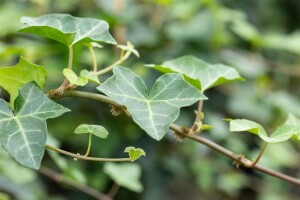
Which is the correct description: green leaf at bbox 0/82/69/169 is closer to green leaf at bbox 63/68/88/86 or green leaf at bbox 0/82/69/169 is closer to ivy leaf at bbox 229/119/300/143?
green leaf at bbox 63/68/88/86

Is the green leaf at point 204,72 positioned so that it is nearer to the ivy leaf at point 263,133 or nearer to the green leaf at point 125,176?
the ivy leaf at point 263,133

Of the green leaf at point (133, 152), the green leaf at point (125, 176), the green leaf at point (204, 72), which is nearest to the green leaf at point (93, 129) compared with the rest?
the green leaf at point (133, 152)

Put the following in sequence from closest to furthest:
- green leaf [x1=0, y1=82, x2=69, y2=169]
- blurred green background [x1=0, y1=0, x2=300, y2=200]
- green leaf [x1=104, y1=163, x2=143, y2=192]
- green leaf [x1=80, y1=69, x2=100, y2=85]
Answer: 1. green leaf [x1=0, y1=82, x2=69, y2=169]
2. green leaf [x1=80, y1=69, x2=100, y2=85]
3. green leaf [x1=104, y1=163, x2=143, y2=192]
4. blurred green background [x1=0, y1=0, x2=300, y2=200]

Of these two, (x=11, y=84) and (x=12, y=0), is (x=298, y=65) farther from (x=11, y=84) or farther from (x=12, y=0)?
A: (x=11, y=84)

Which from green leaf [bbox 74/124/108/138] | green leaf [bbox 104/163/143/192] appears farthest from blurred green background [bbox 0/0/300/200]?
green leaf [bbox 74/124/108/138]

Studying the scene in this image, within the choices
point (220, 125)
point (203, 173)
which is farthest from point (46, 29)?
point (203, 173)

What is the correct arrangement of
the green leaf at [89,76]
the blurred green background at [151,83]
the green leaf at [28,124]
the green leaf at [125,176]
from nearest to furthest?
1. the green leaf at [28,124]
2. the green leaf at [89,76]
3. the green leaf at [125,176]
4. the blurred green background at [151,83]

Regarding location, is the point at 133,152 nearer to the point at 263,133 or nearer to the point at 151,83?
the point at 263,133
